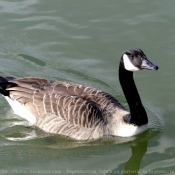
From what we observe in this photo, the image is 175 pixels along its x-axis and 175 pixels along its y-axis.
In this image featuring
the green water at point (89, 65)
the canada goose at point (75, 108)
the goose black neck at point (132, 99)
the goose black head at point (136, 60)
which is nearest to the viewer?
the goose black head at point (136, 60)

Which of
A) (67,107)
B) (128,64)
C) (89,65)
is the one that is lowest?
(67,107)

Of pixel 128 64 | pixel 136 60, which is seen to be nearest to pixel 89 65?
pixel 128 64

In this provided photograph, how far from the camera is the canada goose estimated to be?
7.99m

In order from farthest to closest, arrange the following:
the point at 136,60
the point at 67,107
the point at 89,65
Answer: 1. the point at 89,65
2. the point at 67,107
3. the point at 136,60

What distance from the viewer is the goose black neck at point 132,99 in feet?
25.2

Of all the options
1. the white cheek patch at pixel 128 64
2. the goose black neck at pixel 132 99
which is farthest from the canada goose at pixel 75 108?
the white cheek patch at pixel 128 64

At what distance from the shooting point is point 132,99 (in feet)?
26.1

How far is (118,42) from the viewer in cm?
1084

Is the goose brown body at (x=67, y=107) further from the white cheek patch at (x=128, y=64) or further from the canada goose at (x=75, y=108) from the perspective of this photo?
the white cheek patch at (x=128, y=64)

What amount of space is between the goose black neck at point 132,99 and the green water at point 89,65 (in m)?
0.36

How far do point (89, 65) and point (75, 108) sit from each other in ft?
7.54

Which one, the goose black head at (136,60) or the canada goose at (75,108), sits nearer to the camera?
the goose black head at (136,60)

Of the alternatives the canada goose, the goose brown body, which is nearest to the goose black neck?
the canada goose

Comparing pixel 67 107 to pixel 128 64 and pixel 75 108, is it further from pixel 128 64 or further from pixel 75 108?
pixel 128 64
